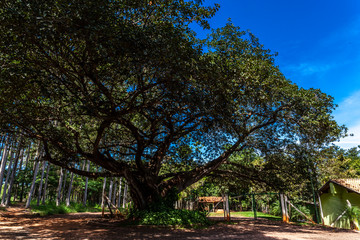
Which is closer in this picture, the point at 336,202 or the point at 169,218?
the point at 169,218

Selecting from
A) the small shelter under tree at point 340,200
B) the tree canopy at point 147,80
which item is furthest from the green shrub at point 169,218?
the small shelter under tree at point 340,200

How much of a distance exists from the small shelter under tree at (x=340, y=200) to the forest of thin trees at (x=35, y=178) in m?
14.5

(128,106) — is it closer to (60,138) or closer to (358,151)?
(60,138)

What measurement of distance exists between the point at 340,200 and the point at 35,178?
24.7 metres

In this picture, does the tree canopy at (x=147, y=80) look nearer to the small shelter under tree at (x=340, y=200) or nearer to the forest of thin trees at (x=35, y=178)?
the forest of thin trees at (x=35, y=178)

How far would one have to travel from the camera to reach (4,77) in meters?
7.86

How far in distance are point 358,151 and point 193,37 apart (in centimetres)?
5370

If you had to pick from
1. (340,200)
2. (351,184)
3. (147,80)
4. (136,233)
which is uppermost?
(147,80)

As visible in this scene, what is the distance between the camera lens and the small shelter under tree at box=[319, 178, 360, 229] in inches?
589

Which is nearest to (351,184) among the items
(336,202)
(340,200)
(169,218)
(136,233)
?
(340,200)

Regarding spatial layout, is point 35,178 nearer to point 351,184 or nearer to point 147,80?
point 147,80

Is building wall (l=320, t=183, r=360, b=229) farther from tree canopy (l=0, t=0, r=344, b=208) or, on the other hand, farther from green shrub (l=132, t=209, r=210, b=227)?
green shrub (l=132, t=209, r=210, b=227)

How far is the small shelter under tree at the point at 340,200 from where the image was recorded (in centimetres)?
1496

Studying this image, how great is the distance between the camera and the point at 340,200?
56.0 ft
